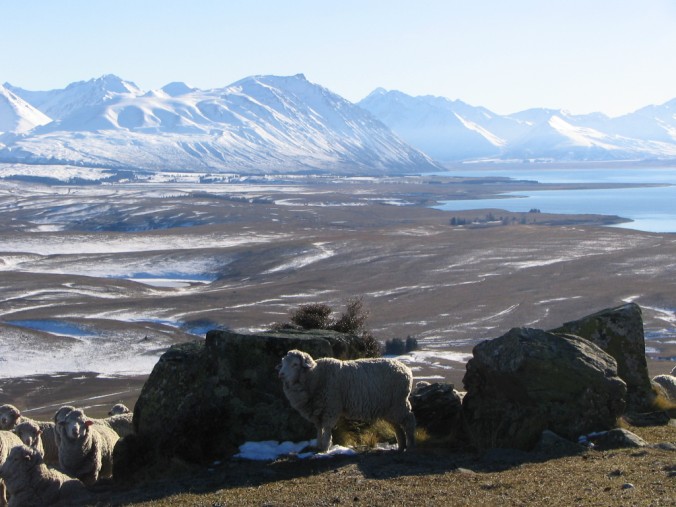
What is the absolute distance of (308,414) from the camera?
13.0 meters

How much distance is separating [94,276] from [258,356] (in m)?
77.9

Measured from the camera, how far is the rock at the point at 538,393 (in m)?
13.2

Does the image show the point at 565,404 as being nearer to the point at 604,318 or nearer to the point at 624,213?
the point at 604,318

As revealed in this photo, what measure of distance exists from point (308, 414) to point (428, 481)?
2.58 metres

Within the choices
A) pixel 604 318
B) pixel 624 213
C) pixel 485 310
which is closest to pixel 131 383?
pixel 485 310

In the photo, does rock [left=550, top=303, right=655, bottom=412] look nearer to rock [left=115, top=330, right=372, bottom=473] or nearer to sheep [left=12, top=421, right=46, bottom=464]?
rock [left=115, top=330, right=372, bottom=473]

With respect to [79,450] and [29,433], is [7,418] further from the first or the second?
[79,450]

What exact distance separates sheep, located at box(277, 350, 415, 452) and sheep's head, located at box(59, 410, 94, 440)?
3.08 m

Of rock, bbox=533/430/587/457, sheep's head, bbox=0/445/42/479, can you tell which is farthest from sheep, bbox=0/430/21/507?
rock, bbox=533/430/587/457

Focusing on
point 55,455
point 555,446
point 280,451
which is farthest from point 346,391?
point 55,455

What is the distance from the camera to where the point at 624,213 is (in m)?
161

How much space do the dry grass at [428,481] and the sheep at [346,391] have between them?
0.58 m

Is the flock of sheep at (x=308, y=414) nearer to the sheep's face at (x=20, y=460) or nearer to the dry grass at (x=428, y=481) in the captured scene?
the sheep's face at (x=20, y=460)

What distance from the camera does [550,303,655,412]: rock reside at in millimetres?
16125
